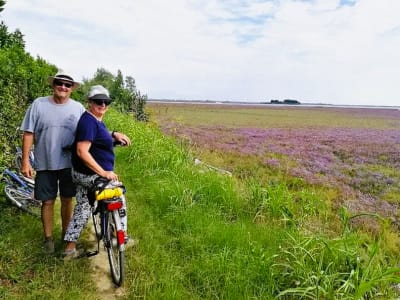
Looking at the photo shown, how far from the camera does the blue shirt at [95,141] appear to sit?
3.37 metres

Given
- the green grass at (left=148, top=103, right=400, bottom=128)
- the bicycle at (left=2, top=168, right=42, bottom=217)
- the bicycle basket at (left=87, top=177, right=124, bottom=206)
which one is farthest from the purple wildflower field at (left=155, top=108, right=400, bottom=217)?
the bicycle basket at (left=87, top=177, right=124, bottom=206)

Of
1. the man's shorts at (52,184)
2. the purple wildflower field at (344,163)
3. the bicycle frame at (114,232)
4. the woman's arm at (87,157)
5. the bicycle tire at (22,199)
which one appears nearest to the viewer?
the woman's arm at (87,157)

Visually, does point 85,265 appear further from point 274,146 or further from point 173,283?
point 274,146

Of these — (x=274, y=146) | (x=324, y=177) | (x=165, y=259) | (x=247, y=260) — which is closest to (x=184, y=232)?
(x=165, y=259)

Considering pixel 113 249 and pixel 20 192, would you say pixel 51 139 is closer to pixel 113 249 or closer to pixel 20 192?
pixel 113 249

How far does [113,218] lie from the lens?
3.55m

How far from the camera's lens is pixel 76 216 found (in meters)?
3.84

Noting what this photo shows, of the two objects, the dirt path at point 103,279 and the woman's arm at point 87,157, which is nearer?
the woman's arm at point 87,157

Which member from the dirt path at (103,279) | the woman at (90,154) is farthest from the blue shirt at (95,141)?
the dirt path at (103,279)

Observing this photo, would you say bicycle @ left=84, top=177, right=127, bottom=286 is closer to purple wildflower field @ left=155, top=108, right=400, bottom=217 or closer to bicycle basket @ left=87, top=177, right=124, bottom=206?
bicycle basket @ left=87, top=177, right=124, bottom=206

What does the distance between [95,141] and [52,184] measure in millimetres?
908

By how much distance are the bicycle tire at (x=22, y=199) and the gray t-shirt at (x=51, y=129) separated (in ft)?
4.57

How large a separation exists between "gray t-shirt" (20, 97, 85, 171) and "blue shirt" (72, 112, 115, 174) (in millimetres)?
287

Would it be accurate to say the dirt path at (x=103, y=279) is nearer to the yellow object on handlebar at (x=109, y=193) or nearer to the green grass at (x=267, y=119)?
the yellow object on handlebar at (x=109, y=193)
